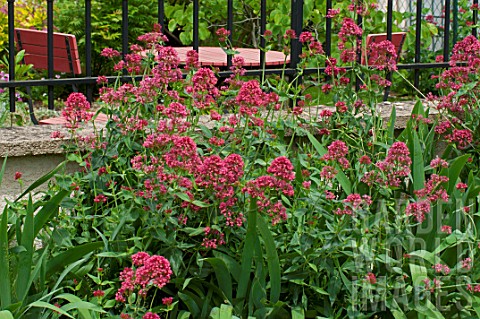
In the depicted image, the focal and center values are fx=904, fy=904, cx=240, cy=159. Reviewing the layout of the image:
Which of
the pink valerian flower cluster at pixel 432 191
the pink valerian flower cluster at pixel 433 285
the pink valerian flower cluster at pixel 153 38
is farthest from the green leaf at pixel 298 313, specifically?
the pink valerian flower cluster at pixel 153 38

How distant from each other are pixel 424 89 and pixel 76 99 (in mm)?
A: 6060

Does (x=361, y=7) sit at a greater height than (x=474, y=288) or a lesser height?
greater

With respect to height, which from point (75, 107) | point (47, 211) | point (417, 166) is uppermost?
point (75, 107)

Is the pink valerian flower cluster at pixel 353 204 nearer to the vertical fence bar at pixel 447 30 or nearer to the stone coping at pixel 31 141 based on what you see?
the stone coping at pixel 31 141

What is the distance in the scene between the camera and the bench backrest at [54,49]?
6062 mm

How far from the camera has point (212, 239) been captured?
10.0 feet

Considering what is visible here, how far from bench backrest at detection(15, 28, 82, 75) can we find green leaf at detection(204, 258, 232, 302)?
3.30 m

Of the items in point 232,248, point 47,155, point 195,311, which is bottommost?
point 195,311

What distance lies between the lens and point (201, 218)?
3.17m

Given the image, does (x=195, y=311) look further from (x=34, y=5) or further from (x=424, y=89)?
(x=34, y=5)

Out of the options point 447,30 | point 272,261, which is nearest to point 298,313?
point 272,261

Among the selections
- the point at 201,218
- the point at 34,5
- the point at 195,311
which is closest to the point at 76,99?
the point at 201,218

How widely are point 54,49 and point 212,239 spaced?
3.60 metres

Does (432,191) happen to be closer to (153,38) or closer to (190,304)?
(190,304)
